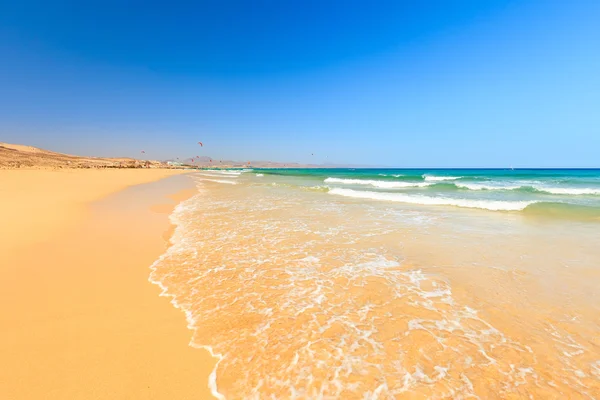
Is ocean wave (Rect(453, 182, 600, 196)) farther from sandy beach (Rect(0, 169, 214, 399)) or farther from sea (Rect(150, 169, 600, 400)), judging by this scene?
sandy beach (Rect(0, 169, 214, 399))

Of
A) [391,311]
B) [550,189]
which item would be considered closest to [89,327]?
[391,311]

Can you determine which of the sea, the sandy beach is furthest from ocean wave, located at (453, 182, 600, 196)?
the sandy beach

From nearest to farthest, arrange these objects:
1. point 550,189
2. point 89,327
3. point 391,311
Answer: point 89,327 → point 391,311 → point 550,189

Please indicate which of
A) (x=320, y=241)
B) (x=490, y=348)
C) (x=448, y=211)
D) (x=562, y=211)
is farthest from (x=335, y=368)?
(x=562, y=211)

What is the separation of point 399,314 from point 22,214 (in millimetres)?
13641

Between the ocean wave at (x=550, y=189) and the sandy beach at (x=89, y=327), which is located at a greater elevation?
the ocean wave at (x=550, y=189)

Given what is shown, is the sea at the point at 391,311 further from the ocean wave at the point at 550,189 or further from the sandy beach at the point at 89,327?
the ocean wave at the point at 550,189

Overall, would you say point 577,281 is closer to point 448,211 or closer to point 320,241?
point 320,241

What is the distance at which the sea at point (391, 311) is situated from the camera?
2766mm

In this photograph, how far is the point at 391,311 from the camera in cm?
414

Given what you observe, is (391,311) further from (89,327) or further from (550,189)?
(550,189)

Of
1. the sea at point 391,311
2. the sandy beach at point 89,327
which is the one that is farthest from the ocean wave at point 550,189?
the sandy beach at point 89,327

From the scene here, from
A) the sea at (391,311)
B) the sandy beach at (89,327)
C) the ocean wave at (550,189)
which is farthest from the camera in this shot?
the ocean wave at (550,189)

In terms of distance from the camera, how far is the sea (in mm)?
2766
